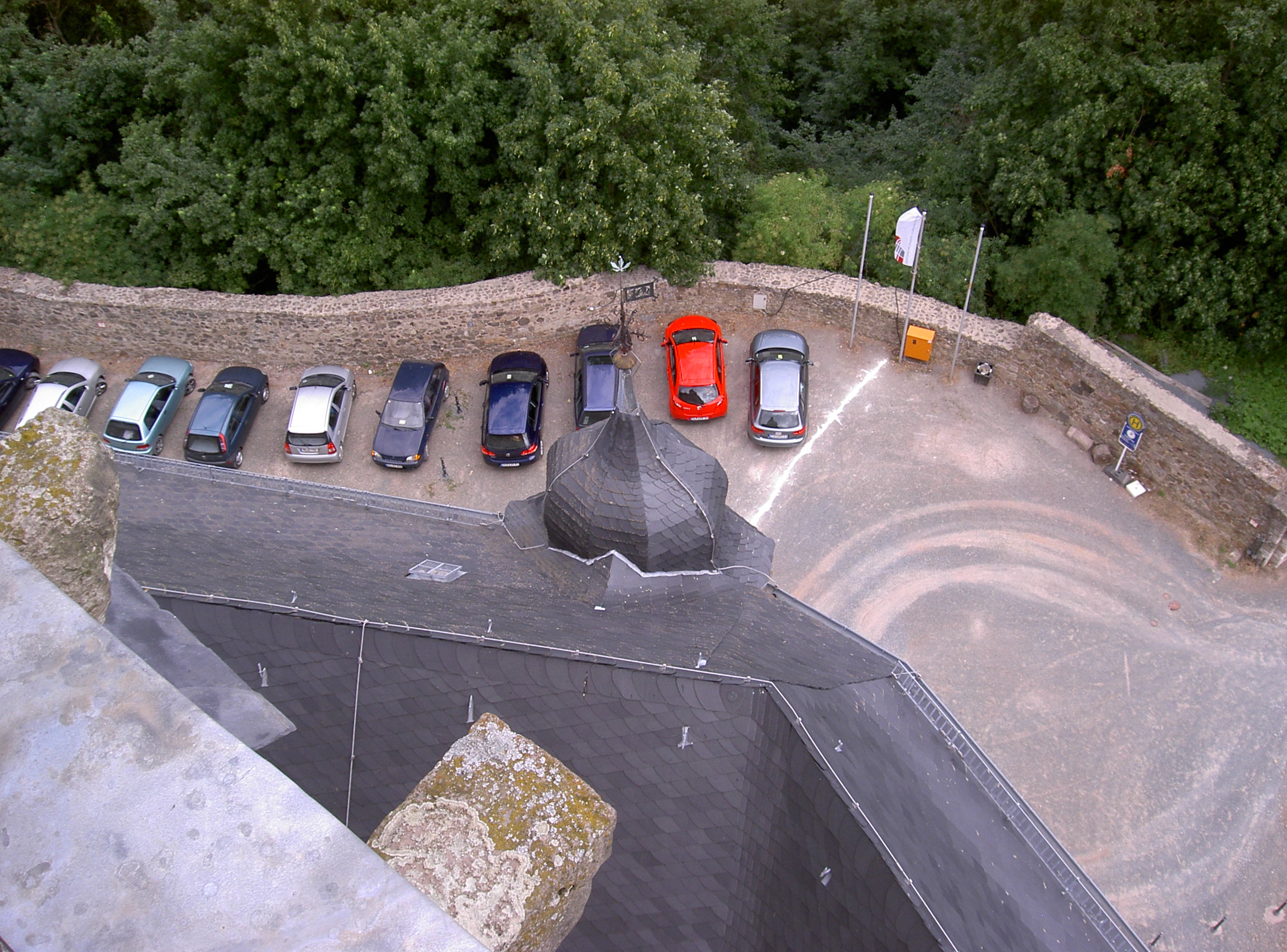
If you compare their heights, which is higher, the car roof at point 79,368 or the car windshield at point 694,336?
the car windshield at point 694,336

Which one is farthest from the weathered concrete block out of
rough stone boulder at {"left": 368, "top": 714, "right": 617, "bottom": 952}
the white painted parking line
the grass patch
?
rough stone boulder at {"left": 368, "top": 714, "right": 617, "bottom": 952}

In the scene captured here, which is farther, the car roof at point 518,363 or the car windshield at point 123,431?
the car roof at point 518,363

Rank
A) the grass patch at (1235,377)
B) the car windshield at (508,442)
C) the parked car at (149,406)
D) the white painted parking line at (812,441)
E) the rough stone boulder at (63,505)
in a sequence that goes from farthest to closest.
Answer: the grass patch at (1235,377), the parked car at (149,406), the car windshield at (508,442), the white painted parking line at (812,441), the rough stone boulder at (63,505)

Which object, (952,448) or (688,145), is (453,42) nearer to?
(688,145)

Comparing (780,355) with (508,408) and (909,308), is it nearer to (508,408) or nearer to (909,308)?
(909,308)

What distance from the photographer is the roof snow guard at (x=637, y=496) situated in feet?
33.7

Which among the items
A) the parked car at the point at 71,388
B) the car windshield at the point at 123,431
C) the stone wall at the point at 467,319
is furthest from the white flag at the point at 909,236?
the parked car at the point at 71,388

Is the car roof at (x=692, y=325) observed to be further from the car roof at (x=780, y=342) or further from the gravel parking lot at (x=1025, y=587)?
the car roof at (x=780, y=342)

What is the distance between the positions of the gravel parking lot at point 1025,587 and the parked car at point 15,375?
5.23 feet

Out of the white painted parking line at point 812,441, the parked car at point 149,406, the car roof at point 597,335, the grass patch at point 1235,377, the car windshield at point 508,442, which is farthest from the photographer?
the car roof at point 597,335

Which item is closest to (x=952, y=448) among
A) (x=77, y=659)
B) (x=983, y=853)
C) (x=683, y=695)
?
(x=983, y=853)

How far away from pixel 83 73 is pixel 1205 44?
76.4ft

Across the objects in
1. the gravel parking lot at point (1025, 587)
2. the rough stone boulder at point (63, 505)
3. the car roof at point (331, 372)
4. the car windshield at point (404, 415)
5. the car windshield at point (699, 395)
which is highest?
the rough stone boulder at point (63, 505)

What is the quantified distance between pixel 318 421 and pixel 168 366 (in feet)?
13.3
